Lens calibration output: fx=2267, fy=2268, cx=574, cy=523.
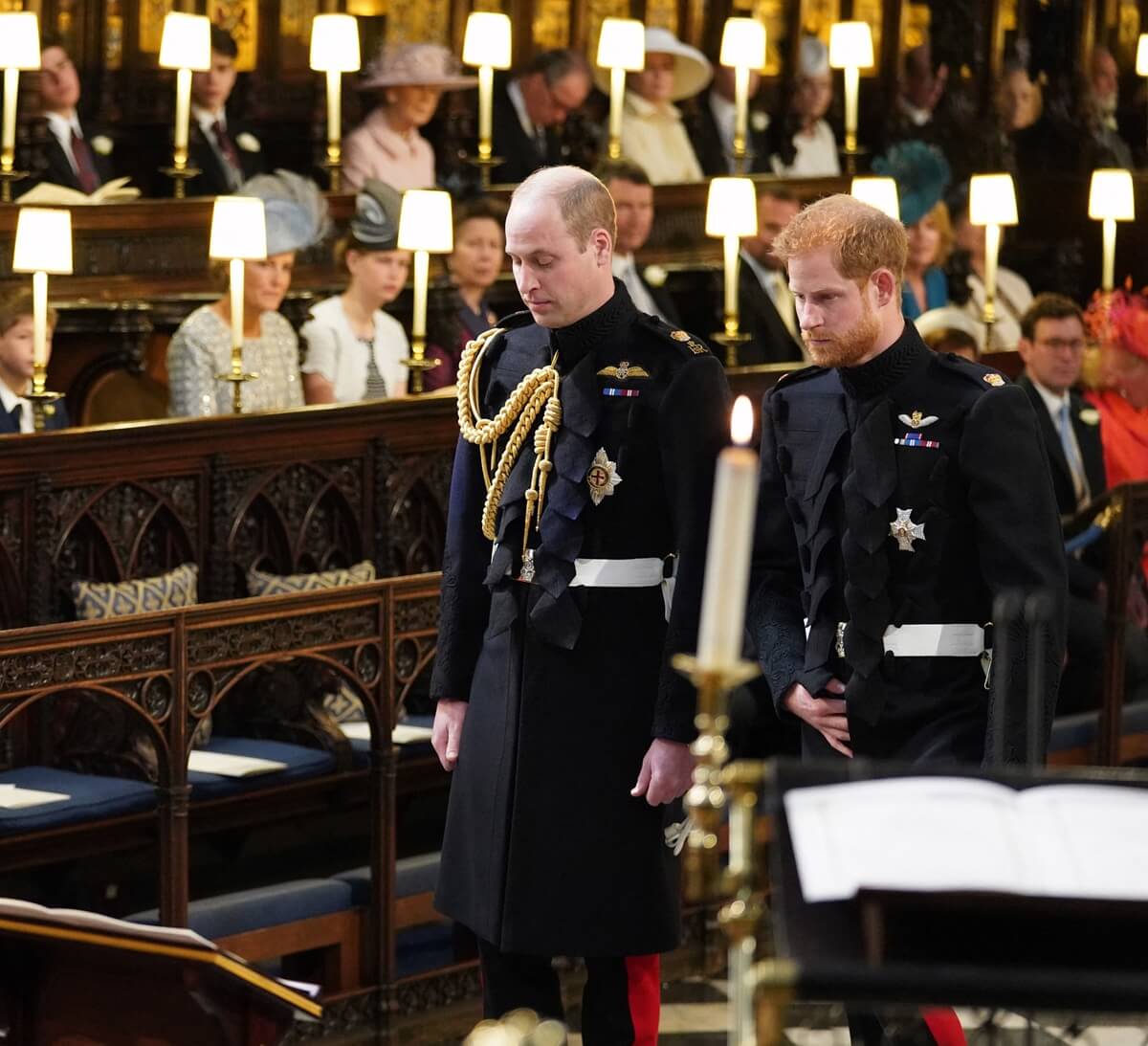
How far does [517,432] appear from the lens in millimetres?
3521

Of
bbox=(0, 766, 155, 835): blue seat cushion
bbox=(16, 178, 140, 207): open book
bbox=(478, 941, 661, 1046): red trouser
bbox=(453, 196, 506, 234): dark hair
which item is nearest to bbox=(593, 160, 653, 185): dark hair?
bbox=(453, 196, 506, 234): dark hair

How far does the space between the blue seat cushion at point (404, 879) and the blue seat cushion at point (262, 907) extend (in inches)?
1.7

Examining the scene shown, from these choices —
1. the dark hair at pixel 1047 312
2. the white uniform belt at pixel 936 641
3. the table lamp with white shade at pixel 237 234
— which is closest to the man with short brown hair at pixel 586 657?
the white uniform belt at pixel 936 641

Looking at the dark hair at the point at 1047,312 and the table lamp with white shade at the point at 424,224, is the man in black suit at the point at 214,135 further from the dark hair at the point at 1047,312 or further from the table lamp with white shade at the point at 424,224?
the dark hair at the point at 1047,312

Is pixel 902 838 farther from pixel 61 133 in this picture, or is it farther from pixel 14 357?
pixel 61 133

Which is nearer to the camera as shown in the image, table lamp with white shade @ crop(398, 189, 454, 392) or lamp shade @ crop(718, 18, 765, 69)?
table lamp with white shade @ crop(398, 189, 454, 392)

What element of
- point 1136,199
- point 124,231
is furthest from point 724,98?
point 124,231

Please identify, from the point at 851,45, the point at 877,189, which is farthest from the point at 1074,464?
the point at 851,45

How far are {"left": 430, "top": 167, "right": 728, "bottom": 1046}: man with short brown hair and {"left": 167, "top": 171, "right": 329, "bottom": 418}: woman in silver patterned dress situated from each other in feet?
10.0

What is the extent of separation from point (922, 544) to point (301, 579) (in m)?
2.75

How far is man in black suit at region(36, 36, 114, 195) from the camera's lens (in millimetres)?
8414

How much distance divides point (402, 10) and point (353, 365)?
438 cm

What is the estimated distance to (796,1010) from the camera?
208 inches

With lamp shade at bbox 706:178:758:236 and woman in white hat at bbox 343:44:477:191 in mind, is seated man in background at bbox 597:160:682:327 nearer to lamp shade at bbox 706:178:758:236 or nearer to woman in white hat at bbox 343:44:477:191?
lamp shade at bbox 706:178:758:236
